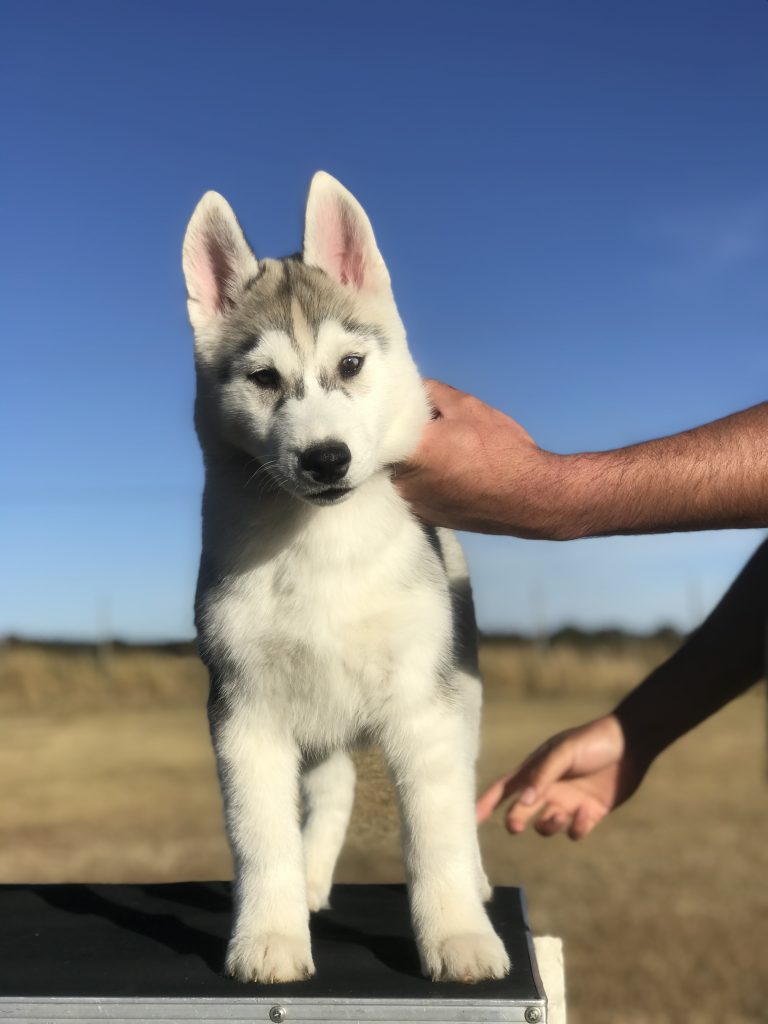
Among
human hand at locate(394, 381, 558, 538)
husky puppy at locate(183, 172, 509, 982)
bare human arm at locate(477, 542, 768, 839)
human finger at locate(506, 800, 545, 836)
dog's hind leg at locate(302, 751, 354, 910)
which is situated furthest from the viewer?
bare human arm at locate(477, 542, 768, 839)

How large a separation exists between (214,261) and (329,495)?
2.74 ft

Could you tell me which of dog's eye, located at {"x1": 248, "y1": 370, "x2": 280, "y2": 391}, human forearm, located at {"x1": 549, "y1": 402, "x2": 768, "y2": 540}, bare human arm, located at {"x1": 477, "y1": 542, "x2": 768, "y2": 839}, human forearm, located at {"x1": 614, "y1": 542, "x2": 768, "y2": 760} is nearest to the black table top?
bare human arm, located at {"x1": 477, "y1": 542, "x2": 768, "y2": 839}

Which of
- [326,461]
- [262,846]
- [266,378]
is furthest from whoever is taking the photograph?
[266,378]

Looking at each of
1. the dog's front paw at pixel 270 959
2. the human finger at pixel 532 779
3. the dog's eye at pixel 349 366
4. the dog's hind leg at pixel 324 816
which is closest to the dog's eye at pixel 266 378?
the dog's eye at pixel 349 366

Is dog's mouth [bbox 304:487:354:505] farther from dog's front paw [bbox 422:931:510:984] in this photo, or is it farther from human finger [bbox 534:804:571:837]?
human finger [bbox 534:804:571:837]

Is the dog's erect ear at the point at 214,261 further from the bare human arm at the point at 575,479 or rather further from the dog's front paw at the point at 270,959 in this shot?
the dog's front paw at the point at 270,959

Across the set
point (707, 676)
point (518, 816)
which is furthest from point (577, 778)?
point (707, 676)

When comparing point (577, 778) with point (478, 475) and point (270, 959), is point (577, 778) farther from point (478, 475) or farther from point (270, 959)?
point (270, 959)

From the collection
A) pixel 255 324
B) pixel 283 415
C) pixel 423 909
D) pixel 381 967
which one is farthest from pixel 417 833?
pixel 255 324

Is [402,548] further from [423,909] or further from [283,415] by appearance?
[423,909]

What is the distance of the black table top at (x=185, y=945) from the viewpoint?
89.4 inches

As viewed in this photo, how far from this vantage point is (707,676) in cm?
399

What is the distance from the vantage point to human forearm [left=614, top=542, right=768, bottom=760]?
3.97 metres

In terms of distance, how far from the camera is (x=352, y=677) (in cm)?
248
